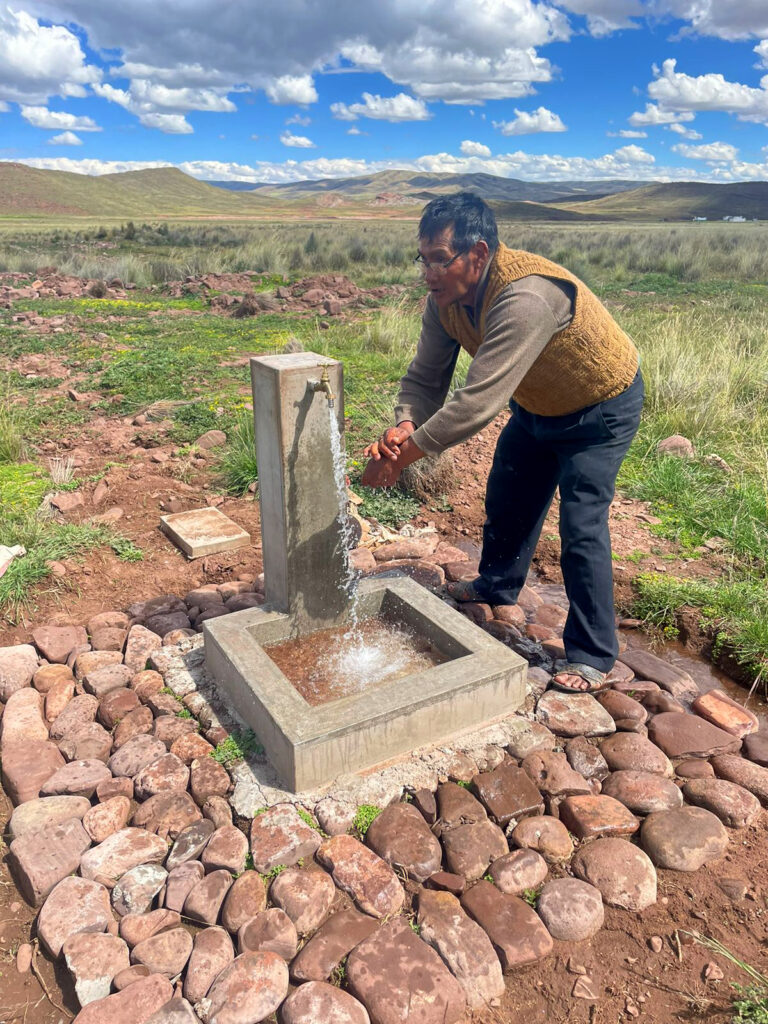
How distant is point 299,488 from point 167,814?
1.14 m

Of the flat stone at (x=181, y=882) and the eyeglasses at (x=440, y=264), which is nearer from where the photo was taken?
the flat stone at (x=181, y=882)

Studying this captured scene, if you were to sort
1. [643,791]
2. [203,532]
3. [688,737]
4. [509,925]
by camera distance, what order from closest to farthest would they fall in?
[509,925] < [643,791] < [688,737] < [203,532]

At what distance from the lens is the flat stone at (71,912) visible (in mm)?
1791

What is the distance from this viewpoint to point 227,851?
1992 mm

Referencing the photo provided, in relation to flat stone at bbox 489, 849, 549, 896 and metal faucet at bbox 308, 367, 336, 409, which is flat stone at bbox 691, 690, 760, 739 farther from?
metal faucet at bbox 308, 367, 336, 409

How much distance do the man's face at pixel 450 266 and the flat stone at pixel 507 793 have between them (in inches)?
63.3

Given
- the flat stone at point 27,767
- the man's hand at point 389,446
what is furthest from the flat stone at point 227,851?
the man's hand at point 389,446

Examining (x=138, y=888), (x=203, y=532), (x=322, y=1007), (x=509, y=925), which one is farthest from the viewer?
(x=203, y=532)

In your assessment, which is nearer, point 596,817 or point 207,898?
point 207,898

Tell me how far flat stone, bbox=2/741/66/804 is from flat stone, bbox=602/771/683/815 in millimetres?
1834

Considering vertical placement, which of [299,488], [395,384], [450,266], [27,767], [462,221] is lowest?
[27,767]

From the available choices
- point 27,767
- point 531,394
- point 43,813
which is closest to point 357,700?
point 43,813

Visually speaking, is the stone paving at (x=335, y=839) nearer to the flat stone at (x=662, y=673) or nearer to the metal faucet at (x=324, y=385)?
the flat stone at (x=662, y=673)

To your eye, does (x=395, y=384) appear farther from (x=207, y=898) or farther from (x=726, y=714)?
(x=207, y=898)
